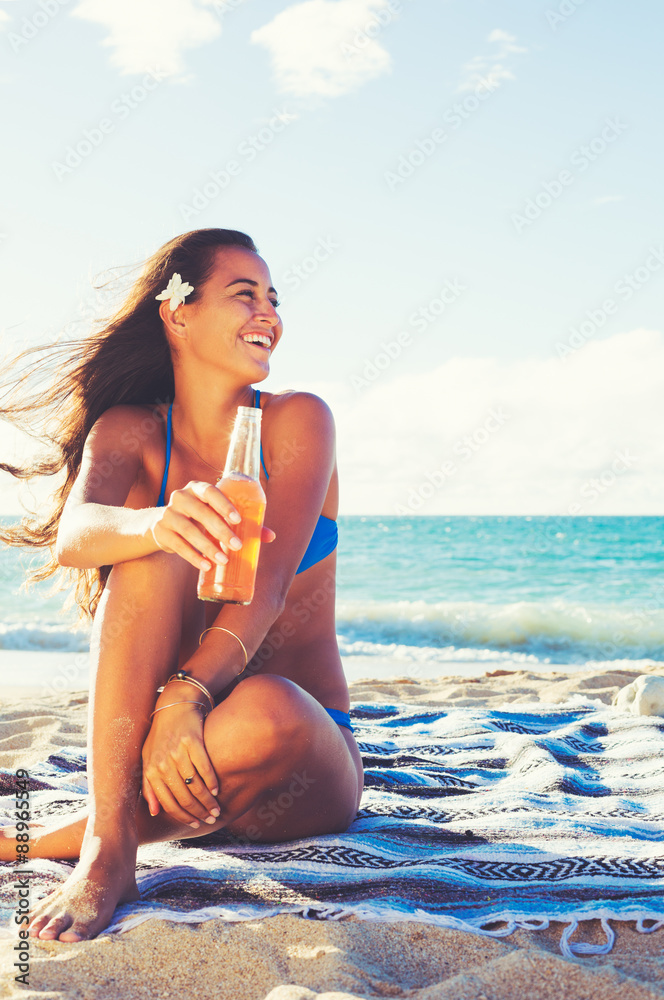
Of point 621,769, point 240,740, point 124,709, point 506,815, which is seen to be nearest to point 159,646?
point 124,709

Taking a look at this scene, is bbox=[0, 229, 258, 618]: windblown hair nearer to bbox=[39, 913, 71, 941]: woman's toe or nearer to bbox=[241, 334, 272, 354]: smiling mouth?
bbox=[241, 334, 272, 354]: smiling mouth

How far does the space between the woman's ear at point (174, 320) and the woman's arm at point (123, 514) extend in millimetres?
290

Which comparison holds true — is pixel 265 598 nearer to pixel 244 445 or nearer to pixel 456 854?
pixel 244 445

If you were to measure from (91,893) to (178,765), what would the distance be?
0.32 metres

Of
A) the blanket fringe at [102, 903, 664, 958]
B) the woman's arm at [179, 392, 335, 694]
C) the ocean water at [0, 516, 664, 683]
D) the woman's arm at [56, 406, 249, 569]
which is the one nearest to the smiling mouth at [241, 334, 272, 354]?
the woman's arm at [179, 392, 335, 694]

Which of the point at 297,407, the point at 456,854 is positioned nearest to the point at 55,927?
the point at 456,854

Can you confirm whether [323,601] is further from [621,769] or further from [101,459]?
[621,769]

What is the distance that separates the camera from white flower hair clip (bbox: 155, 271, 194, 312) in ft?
9.20

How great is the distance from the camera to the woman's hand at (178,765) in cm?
201

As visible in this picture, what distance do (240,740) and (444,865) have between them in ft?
2.18

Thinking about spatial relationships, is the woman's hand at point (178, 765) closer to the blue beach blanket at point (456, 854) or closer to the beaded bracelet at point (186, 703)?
the beaded bracelet at point (186, 703)

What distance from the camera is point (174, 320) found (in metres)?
2.90

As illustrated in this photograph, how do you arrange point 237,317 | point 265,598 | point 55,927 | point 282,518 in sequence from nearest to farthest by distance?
point 55,927 → point 265,598 → point 282,518 → point 237,317

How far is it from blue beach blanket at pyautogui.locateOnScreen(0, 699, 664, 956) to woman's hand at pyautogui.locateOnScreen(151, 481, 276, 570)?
0.82 metres
